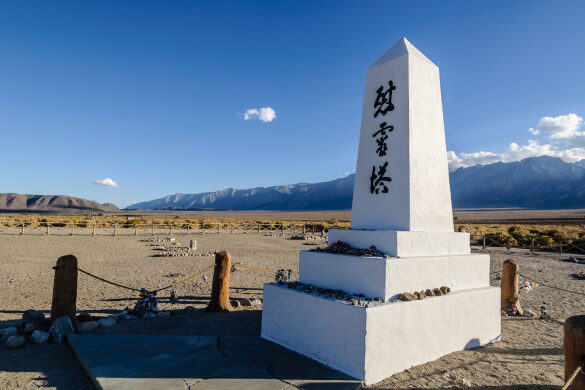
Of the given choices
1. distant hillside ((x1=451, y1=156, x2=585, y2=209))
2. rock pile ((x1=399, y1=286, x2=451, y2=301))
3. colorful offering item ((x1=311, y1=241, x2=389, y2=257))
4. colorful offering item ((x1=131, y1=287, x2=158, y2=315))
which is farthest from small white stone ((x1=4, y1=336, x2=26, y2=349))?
distant hillside ((x1=451, y1=156, x2=585, y2=209))

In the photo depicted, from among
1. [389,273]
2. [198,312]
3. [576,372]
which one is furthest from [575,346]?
[198,312]

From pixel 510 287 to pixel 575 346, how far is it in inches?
228

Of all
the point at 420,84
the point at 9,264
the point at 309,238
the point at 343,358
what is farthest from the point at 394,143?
the point at 309,238

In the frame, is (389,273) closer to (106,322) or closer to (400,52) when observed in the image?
(400,52)

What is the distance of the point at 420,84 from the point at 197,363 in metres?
5.35

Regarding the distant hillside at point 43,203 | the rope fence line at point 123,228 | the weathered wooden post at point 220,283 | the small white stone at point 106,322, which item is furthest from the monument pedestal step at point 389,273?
the distant hillside at point 43,203

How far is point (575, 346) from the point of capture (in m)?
2.59

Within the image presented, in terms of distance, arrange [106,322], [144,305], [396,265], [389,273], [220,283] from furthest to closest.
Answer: [220,283] < [144,305] < [106,322] < [396,265] < [389,273]

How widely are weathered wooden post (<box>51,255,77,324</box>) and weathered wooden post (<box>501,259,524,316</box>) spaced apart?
8.61 meters

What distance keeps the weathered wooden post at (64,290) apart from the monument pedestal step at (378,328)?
3.40m

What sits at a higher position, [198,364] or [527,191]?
[527,191]

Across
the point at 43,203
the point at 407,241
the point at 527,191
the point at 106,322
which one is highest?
the point at 527,191

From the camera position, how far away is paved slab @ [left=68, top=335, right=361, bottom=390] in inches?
151

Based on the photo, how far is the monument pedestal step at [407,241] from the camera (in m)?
4.96
